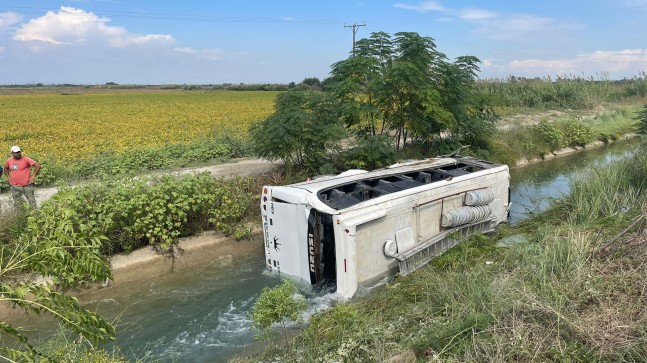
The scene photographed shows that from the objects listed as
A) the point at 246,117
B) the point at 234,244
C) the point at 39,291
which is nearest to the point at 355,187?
the point at 234,244

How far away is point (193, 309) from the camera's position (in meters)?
7.22

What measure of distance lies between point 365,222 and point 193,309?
121 inches

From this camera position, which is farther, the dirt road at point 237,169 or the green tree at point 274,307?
the dirt road at point 237,169

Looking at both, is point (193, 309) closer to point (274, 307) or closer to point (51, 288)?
point (274, 307)

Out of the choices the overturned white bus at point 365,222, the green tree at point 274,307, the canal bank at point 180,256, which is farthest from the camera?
the canal bank at point 180,256

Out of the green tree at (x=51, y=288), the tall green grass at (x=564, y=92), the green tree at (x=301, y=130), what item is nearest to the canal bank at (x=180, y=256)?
the green tree at (x=301, y=130)

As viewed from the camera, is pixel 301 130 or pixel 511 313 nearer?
pixel 511 313

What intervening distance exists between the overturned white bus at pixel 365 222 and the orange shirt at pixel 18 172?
5447 mm

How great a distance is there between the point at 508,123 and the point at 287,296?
2217 centimetres

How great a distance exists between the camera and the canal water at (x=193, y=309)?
6.03 metres

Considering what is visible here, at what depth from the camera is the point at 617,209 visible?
8422 millimetres

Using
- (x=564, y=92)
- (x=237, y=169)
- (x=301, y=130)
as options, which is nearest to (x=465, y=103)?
(x=301, y=130)

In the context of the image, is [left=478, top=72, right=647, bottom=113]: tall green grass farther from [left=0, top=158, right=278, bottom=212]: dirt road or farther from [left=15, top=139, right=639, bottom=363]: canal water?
[left=15, top=139, right=639, bottom=363]: canal water

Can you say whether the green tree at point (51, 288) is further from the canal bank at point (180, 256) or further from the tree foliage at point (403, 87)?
the tree foliage at point (403, 87)
